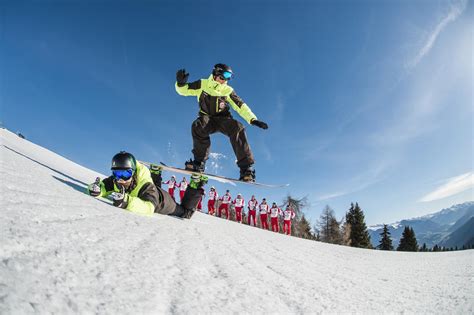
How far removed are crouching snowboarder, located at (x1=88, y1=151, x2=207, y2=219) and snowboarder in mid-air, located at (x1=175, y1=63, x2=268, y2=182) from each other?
5.53 feet

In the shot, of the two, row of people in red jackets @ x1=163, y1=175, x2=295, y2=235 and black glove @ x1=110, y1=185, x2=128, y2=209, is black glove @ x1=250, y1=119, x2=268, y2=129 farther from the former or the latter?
row of people in red jackets @ x1=163, y1=175, x2=295, y2=235

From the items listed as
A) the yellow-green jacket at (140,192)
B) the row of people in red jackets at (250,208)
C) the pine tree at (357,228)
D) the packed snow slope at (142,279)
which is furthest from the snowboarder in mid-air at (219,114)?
the pine tree at (357,228)

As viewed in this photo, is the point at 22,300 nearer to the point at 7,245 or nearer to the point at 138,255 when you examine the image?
the point at 7,245

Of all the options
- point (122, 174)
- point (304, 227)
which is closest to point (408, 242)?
point (304, 227)

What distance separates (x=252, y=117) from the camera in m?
6.13

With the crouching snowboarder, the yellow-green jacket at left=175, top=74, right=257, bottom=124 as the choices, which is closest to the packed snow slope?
the crouching snowboarder

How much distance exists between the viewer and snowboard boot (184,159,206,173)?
612cm

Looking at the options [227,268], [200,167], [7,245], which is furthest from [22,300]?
[200,167]

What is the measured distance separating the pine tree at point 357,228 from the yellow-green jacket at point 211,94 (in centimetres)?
4464

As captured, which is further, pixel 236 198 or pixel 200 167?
pixel 236 198

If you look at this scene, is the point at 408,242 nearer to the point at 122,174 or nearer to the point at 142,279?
the point at 122,174

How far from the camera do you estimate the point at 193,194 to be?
18.5ft

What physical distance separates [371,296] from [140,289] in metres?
1.70

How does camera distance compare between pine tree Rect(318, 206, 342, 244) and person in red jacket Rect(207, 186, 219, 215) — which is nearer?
person in red jacket Rect(207, 186, 219, 215)
